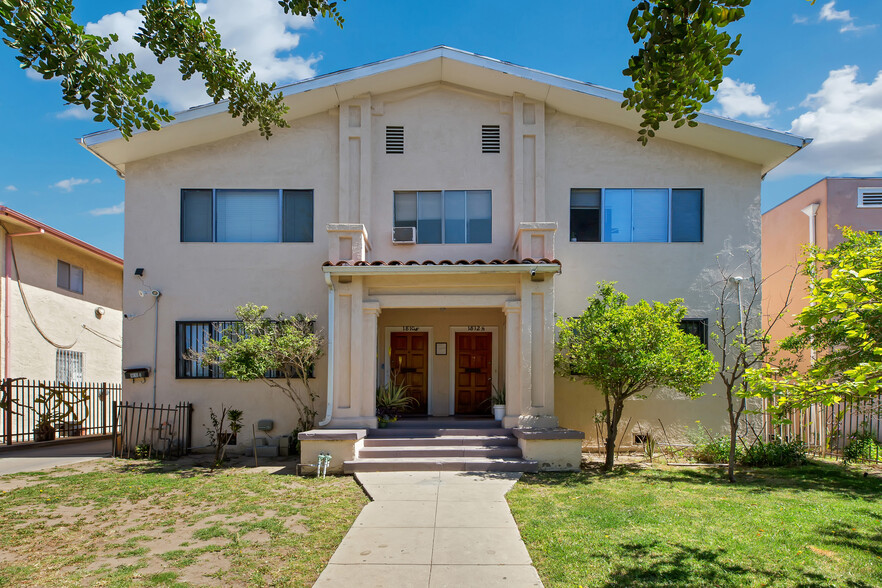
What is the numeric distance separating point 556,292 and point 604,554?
748 cm

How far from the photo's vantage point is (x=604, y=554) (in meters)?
5.66

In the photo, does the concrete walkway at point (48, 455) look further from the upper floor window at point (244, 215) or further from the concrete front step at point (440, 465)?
the concrete front step at point (440, 465)

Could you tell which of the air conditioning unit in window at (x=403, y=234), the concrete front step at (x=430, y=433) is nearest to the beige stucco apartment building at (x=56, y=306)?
the air conditioning unit in window at (x=403, y=234)

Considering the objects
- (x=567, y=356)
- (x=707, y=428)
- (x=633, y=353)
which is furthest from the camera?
(x=707, y=428)

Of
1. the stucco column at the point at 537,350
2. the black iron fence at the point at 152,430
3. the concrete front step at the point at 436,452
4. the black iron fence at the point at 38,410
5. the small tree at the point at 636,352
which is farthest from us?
the black iron fence at the point at 38,410

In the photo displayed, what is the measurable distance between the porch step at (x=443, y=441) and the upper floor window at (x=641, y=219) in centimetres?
485

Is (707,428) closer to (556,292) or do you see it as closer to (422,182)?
(556,292)

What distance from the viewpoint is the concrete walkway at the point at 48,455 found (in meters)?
10.9

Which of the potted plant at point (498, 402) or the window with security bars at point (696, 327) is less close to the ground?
the window with security bars at point (696, 327)

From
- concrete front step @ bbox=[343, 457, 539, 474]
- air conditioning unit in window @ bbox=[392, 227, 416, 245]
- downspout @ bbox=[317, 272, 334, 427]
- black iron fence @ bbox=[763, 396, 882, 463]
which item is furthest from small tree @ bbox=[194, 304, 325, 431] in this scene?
black iron fence @ bbox=[763, 396, 882, 463]

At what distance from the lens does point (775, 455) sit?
11016 mm

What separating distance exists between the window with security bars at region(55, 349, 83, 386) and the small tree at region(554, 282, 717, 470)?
14.5 metres

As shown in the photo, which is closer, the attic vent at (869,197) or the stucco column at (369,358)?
the stucco column at (369,358)

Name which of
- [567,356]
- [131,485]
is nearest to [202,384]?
[131,485]
